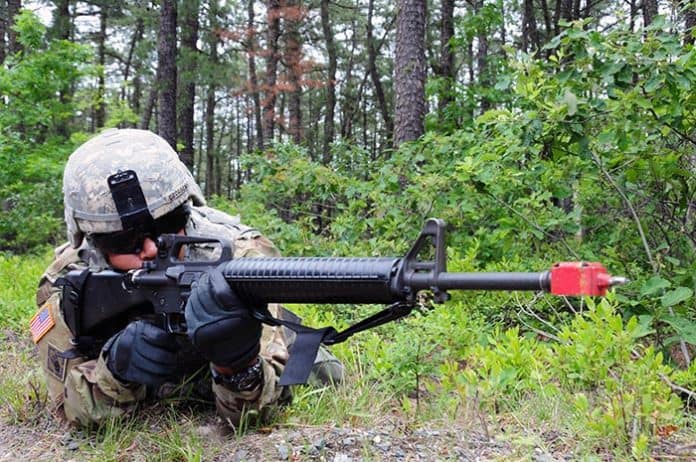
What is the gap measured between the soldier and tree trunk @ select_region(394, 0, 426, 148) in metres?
4.83

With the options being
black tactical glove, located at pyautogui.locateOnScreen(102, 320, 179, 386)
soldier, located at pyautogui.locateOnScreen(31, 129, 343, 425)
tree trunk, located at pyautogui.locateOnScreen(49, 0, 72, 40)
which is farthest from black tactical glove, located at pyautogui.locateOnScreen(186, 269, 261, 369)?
tree trunk, located at pyautogui.locateOnScreen(49, 0, 72, 40)

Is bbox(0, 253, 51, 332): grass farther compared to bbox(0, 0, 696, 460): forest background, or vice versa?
bbox(0, 253, 51, 332): grass

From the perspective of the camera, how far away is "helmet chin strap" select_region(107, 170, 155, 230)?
2.64 metres

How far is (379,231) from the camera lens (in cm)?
581

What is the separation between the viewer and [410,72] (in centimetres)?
772

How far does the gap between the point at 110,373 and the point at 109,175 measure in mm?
893

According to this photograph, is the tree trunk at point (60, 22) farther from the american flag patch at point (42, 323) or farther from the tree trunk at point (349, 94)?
the american flag patch at point (42, 323)

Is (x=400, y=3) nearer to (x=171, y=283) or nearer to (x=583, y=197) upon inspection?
(x=583, y=197)

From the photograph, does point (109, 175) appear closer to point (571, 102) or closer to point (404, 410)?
point (404, 410)

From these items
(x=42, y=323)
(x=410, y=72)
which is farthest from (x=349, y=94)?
(x=42, y=323)

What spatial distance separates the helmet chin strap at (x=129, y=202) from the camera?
2639 mm

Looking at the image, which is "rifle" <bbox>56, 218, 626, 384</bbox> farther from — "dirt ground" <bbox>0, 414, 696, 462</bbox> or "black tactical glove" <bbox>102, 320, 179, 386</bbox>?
"dirt ground" <bbox>0, 414, 696, 462</bbox>

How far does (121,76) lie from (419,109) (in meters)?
22.7

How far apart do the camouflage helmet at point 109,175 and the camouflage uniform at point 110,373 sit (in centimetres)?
23
